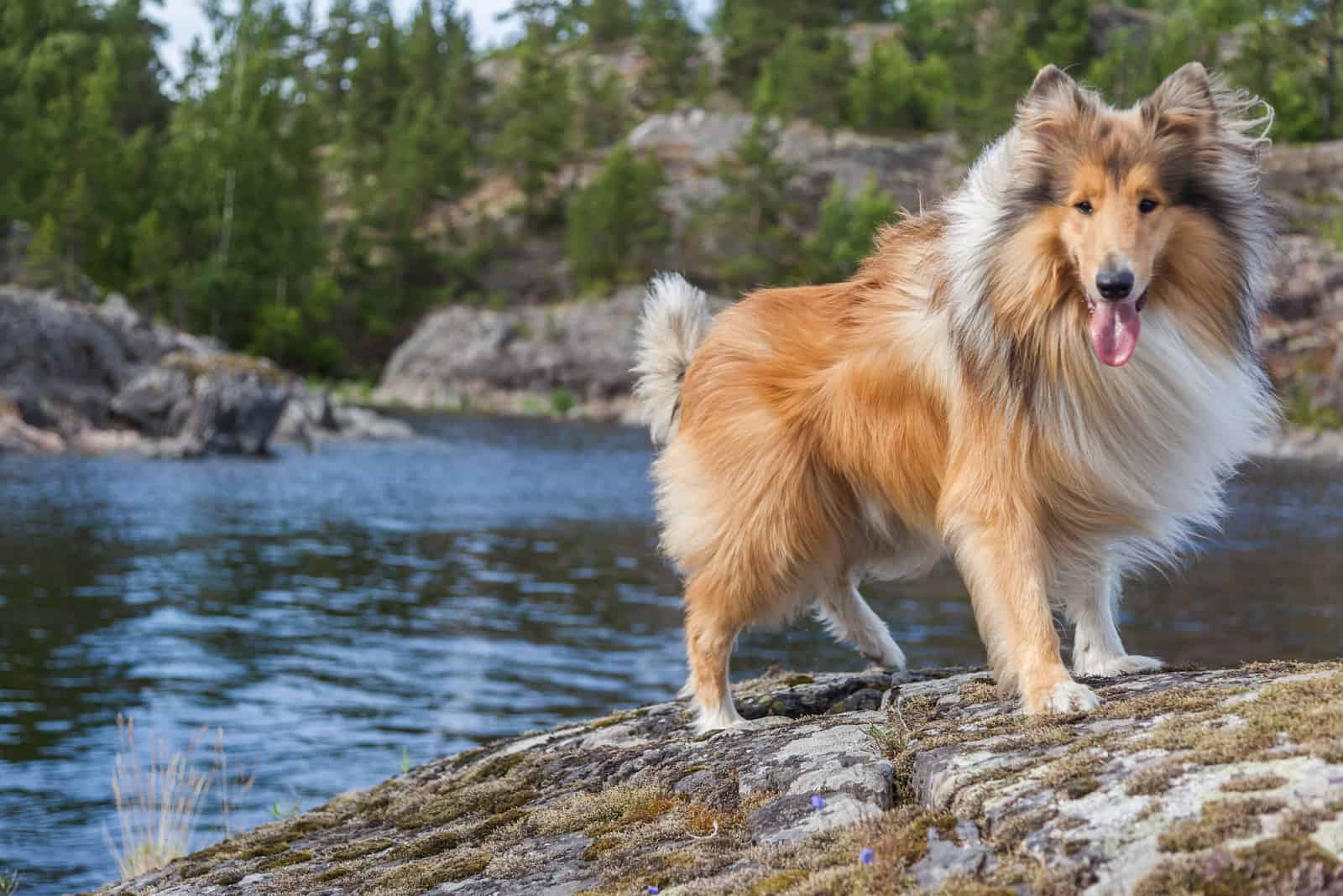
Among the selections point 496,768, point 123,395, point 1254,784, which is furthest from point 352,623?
point 123,395

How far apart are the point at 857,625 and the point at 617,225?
72.5 meters

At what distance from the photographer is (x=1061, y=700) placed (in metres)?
4.60

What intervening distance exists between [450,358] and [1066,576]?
6990cm

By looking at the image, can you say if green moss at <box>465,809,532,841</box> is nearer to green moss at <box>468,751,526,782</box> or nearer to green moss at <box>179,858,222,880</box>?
green moss at <box>468,751,526,782</box>

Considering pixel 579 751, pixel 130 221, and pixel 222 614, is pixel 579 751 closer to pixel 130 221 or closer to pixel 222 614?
pixel 222 614

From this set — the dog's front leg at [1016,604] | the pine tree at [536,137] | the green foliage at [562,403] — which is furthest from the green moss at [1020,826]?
the pine tree at [536,137]

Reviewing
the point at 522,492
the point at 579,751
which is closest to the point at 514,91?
the point at 522,492

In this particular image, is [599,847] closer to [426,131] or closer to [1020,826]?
[1020,826]

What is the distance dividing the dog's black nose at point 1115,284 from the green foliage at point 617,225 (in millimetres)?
73370

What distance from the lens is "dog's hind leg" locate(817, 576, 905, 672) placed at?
669cm

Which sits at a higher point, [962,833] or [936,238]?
[936,238]

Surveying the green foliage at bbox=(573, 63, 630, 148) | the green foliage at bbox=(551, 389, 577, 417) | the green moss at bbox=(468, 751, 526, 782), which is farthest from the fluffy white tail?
the green foliage at bbox=(573, 63, 630, 148)

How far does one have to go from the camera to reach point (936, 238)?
5.58 metres

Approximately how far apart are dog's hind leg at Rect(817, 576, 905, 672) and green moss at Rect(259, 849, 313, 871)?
8.76ft
